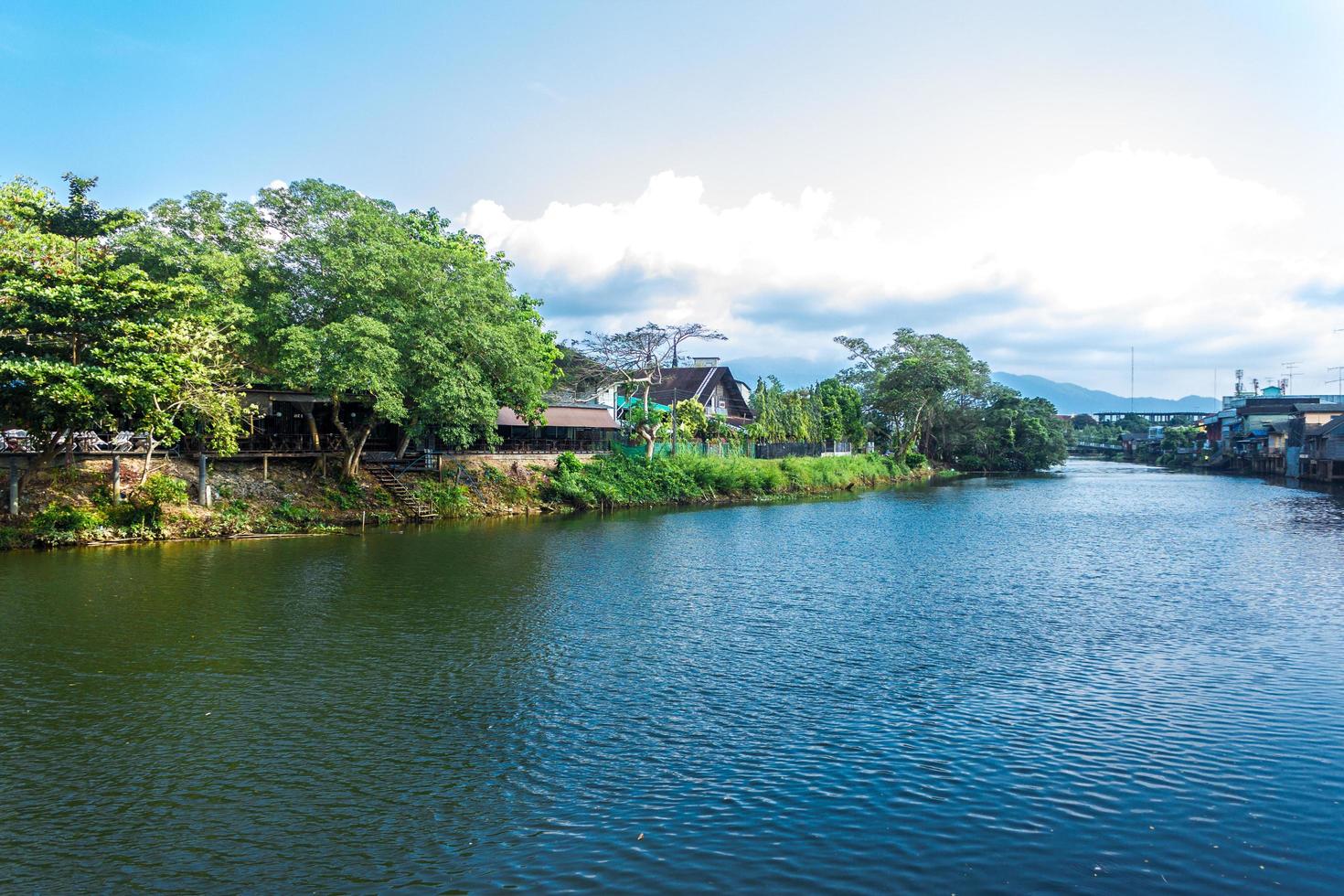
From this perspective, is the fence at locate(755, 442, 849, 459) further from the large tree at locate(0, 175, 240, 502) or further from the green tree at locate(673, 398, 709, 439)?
the large tree at locate(0, 175, 240, 502)

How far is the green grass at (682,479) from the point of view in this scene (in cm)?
4644

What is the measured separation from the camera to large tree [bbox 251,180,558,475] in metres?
32.3

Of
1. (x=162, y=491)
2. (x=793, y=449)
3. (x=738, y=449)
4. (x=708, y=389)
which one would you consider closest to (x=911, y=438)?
(x=793, y=449)

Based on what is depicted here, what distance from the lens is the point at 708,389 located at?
222 feet

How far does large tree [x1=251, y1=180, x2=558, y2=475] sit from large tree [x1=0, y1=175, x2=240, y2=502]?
396cm

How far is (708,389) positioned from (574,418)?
64.6 feet

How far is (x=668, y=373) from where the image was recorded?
242ft

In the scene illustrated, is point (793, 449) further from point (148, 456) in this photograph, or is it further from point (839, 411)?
point (148, 456)

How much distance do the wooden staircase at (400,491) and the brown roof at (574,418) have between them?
8.56 metres

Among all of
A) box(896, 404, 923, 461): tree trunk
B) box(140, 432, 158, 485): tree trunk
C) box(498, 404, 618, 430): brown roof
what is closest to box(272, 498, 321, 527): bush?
box(140, 432, 158, 485): tree trunk

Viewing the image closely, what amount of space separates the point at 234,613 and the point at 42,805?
33.2 feet

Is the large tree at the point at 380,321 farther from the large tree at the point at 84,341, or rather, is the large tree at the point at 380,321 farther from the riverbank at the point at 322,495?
the large tree at the point at 84,341

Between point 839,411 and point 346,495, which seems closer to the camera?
point 346,495

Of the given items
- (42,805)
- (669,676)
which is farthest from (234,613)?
(669,676)
